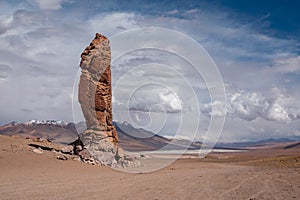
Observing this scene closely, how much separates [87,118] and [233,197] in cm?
1942

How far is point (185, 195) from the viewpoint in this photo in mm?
13930

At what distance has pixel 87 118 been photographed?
30328mm

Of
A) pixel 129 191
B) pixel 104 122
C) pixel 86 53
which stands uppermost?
pixel 86 53

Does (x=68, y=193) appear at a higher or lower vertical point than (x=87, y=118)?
lower

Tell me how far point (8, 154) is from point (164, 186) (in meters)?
14.2

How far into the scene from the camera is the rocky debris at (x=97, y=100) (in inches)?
1159

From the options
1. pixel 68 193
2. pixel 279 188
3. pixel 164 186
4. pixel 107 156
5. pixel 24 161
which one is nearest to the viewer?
pixel 68 193

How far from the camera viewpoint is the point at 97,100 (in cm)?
2989

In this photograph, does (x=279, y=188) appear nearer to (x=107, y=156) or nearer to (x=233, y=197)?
(x=233, y=197)

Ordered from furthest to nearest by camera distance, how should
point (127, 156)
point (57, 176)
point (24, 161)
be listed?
point (127, 156), point (24, 161), point (57, 176)

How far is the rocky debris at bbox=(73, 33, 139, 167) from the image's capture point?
29.4 meters

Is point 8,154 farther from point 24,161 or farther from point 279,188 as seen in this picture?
point 279,188

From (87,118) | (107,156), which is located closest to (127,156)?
(107,156)

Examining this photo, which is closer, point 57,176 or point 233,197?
point 233,197
